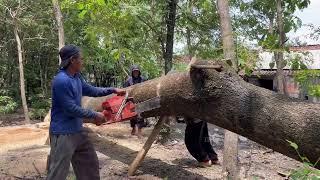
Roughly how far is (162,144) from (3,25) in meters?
13.5

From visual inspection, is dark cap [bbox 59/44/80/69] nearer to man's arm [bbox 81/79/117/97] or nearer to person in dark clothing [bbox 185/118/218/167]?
man's arm [bbox 81/79/117/97]

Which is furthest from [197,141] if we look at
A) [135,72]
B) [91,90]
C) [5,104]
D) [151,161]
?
[5,104]

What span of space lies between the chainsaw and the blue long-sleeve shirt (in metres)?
0.47

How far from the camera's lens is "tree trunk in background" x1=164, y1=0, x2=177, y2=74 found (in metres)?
9.29

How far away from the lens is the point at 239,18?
1570 centimetres

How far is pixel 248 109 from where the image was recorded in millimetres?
4160

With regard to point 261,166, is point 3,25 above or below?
above

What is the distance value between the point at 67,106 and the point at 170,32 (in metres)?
5.08

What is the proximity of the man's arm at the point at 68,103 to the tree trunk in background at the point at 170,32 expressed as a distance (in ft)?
15.5

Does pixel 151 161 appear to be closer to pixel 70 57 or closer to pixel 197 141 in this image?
pixel 197 141

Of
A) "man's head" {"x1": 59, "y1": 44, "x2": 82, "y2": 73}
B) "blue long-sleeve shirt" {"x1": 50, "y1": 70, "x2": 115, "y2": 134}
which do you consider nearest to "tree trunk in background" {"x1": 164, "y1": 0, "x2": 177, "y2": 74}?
"blue long-sleeve shirt" {"x1": 50, "y1": 70, "x2": 115, "y2": 134}

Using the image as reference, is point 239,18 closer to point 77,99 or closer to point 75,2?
point 75,2

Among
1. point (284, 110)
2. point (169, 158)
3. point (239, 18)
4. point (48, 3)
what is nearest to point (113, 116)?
point (284, 110)

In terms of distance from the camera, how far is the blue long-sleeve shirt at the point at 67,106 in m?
4.64
